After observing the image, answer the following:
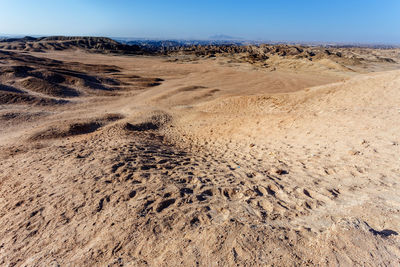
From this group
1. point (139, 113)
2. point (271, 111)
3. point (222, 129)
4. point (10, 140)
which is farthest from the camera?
point (139, 113)

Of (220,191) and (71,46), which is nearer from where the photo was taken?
(220,191)

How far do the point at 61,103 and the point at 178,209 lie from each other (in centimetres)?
1582

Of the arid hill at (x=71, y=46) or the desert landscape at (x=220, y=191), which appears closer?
the desert landscape at (x=220, y=191)

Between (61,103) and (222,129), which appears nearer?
(222,129)

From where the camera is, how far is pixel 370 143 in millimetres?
6465

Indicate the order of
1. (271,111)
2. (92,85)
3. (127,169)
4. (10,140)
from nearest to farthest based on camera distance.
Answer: (127,169)
(10,140)
(271,111)
(92,85)

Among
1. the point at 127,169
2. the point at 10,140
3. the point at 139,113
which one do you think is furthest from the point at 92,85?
the point at 127,169

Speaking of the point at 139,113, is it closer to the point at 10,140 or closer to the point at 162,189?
the point at 10,140

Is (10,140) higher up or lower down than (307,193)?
lower down

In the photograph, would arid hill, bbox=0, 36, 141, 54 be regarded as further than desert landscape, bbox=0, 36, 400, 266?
Yes

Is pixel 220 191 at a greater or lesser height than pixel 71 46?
lesser

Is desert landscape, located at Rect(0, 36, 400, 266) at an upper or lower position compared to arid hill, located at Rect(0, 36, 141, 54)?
lower

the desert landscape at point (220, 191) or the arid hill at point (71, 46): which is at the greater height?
the arid hill at point (71, 46)

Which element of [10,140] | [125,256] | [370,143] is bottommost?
[10,140]
